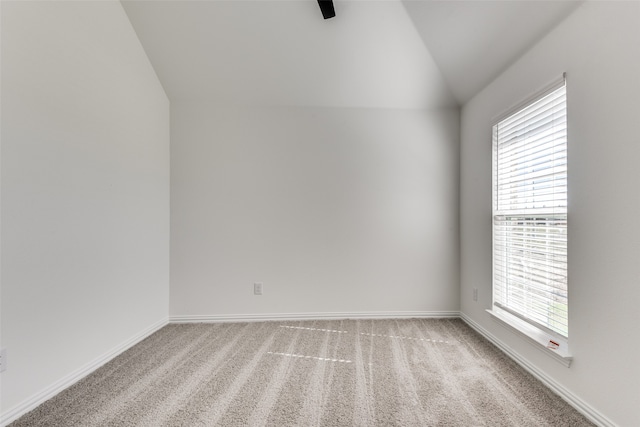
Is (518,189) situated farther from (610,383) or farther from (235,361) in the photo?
(235,361)

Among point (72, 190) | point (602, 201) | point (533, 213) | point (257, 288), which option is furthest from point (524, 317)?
point (72, 190)

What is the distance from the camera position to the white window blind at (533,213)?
1649 mm

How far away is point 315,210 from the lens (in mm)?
2826

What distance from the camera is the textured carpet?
1.43 metres

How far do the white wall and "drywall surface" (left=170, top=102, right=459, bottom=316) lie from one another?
3.89ft

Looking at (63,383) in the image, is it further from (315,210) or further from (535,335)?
(535,335)

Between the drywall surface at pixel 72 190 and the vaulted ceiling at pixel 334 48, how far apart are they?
366mm

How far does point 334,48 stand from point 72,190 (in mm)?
2286

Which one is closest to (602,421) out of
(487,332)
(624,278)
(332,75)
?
(624,278)

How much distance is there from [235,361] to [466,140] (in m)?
2.91

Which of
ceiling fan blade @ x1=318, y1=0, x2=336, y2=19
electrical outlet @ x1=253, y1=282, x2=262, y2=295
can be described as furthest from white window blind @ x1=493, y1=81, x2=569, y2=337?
electrical outlet @ x1=253, y1=282, x2=262, y2=295

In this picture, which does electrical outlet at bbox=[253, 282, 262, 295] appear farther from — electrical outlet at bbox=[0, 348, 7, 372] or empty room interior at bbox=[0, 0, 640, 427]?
electrical outlet at bbox=[0, 348, 7, 372]

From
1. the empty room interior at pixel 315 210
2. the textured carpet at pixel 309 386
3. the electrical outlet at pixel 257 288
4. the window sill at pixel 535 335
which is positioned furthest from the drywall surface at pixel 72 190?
the window sill at pixel 535 335

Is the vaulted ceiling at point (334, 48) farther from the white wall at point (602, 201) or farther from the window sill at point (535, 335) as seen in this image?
the window sill at point (535, 335)
